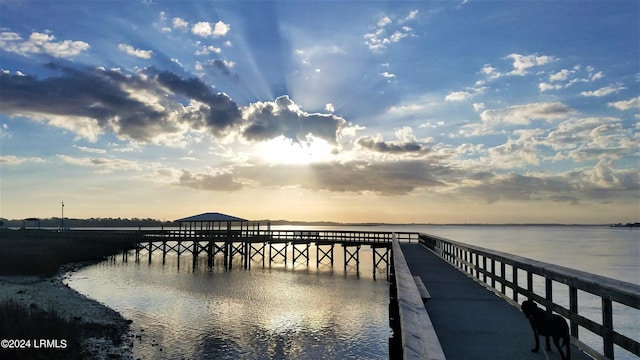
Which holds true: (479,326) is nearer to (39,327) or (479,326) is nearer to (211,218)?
(39,327)

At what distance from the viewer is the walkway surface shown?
5.54 metres

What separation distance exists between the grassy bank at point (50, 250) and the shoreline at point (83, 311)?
350 centimetres

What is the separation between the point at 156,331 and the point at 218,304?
624cm

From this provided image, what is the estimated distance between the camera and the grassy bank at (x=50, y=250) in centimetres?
3534

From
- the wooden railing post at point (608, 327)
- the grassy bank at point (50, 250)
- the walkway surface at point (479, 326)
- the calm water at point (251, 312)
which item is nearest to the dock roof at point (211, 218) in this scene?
the grassy bank at point (50, 250)

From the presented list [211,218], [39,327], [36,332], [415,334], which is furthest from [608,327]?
[211,218]

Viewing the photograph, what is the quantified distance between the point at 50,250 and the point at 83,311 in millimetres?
29542

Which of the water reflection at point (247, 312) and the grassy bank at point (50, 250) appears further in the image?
the grassy bank at point (50, 250)

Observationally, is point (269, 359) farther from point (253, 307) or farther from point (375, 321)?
point (253, 307)

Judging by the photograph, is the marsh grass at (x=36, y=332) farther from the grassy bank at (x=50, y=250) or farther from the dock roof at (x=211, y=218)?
the dock roof at (x=211, y=218)

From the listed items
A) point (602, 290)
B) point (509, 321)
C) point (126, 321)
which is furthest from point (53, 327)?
point (602, 290)

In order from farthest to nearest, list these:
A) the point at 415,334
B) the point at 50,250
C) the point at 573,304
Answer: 1. the point at 50,250
2. the point at 573,304
3. the point at 415,334

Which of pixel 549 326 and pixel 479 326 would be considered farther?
pixel 479 326

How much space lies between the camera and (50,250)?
149ft
